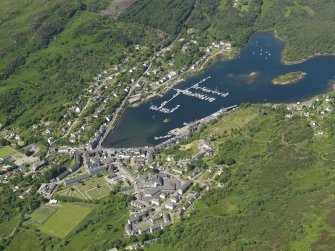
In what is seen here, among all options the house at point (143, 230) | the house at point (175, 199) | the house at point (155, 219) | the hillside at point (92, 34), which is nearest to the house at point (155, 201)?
the house at point (175, 199)

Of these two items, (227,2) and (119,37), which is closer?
(119,37)

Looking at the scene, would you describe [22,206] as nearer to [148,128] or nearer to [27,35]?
[148,128]

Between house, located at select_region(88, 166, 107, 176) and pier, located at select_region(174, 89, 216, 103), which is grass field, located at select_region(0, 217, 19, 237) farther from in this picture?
pier, located at select_region(174, 89, 216, 103)

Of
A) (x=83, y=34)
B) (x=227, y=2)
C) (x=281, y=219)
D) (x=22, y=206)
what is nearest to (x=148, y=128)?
(x=22, y=206)

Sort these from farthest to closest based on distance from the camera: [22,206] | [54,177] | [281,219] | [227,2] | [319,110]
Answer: [227,2], [319,110], [54,177], [22,206], [281,219]

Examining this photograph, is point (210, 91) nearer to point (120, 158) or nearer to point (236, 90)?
point (236, 90)

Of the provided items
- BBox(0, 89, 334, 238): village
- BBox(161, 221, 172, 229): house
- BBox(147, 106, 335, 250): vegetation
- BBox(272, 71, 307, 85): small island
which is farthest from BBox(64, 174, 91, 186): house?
BBox(272, 71, 307, 85): small island

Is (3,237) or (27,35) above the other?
(27,35)
